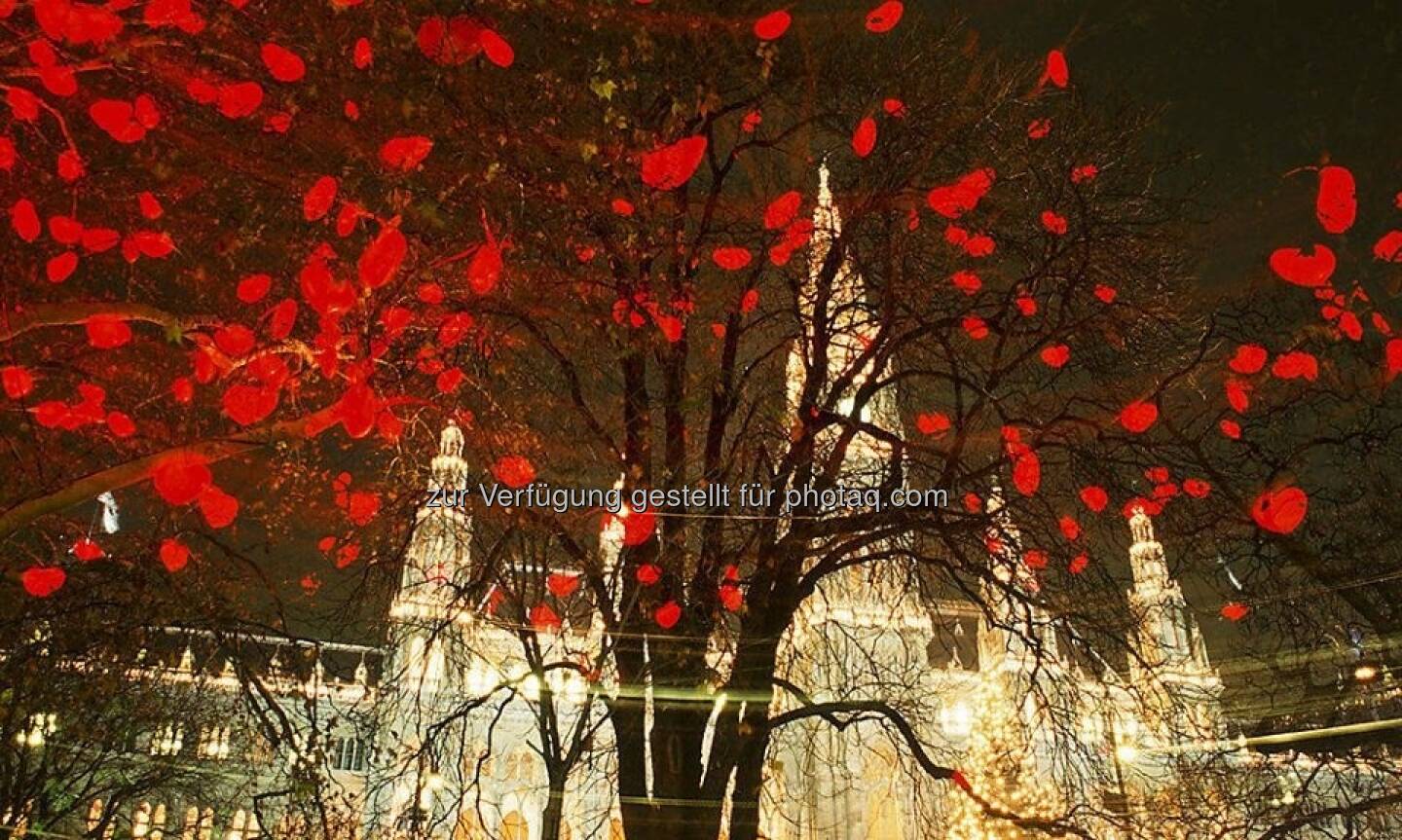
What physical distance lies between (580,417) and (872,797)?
1780 inches

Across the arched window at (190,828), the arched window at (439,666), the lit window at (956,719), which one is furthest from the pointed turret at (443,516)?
the lit window at (956,719)

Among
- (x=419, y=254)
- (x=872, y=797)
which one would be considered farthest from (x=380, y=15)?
(x=872, y=797)

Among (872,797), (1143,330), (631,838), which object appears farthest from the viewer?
(872,797)

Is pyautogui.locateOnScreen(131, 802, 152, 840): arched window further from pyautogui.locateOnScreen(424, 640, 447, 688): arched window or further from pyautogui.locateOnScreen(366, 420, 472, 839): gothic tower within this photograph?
pyautogui.locateOnScreen(366, 420, 472, 839): gothic tower

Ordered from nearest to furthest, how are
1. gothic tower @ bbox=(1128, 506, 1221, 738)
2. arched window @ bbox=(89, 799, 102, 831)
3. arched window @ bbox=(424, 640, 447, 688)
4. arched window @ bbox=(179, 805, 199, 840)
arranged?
gothic tower @ bbox=(1128, 506, 1221, 738) < arched window @ bbox=(424, 640, 447, 688) < arched window @ bbox=(179, 805, 199, 840) < arched window @ bbox=(89, 799, 102, 831)

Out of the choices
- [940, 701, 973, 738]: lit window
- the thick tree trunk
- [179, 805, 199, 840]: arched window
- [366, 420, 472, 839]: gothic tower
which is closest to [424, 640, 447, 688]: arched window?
[366, 420, 472, 839]: gothic tower

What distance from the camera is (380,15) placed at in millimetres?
8586

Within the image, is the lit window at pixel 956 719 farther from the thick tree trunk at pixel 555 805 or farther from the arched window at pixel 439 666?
the thick tree trunk at pixel 555 805

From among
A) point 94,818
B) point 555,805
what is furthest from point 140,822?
point 555,805

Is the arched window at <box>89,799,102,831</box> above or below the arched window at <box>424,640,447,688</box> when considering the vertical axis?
below

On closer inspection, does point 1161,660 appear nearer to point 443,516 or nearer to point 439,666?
point 443,516

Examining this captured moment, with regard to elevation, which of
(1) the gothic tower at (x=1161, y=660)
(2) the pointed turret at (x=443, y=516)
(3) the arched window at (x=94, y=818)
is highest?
(2) the pointed turret at (x=443, y=516)

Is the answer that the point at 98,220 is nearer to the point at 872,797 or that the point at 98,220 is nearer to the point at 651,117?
the point at 651,117

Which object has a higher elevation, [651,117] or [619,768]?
[651,117]
